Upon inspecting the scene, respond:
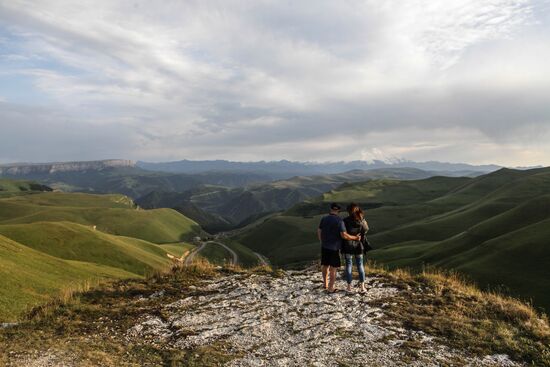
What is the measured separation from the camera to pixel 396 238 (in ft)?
546

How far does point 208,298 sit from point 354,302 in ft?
25.1

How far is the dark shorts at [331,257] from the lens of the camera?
20672 mm

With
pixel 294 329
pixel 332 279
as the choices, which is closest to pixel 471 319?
pixel 332 279

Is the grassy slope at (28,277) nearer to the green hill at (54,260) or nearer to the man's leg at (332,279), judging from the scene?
the green hill at (54,260)

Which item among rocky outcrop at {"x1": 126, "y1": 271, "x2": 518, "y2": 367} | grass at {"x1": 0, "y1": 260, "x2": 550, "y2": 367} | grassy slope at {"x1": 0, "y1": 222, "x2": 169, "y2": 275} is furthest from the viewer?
grassy slope at {"x1": 0, "y1": 222, "x2": 169, "y2": 275}

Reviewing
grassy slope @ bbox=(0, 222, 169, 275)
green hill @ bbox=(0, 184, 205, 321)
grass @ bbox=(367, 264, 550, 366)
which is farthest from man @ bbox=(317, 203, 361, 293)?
grassy slope @ bbox=(0, 222, 169, 275)

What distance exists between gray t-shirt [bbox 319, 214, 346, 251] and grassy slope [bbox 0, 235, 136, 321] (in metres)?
16.6

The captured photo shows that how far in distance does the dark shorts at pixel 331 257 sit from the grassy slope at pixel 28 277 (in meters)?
16.4

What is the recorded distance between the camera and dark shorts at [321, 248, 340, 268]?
20.7 metres

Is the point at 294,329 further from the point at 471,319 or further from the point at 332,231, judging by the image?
the point at 471,319

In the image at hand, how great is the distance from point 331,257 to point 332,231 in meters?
1.36

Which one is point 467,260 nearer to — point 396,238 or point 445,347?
point 445,347

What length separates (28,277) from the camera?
46.8m

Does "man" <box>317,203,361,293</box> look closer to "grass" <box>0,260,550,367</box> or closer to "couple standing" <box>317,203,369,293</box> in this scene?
"couple standing" <box>317,203,369,293</box>
